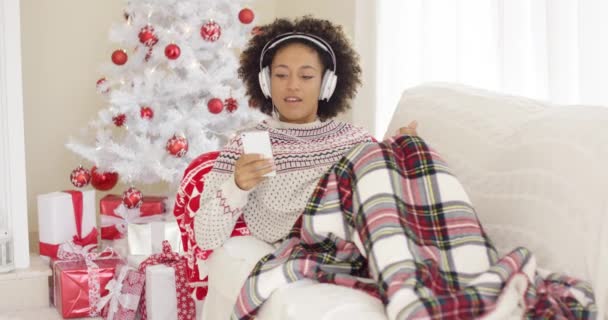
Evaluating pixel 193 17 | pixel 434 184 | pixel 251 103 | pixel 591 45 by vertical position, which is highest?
pixel 193 17

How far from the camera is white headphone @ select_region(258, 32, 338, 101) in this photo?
2188 mm

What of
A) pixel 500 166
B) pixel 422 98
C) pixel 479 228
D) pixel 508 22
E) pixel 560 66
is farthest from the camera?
pixel 508 22

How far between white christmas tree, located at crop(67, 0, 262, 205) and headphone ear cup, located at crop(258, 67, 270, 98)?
1085 millimetres

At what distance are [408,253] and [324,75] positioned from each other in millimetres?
864

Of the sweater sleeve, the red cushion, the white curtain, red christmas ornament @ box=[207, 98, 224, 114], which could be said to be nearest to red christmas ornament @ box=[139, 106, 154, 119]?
red christmas ornament @ box=[207, 98, 224, 114]

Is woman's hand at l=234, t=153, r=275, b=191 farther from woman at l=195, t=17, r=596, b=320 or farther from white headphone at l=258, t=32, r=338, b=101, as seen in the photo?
white headphone at l=258, t=32, r=338, b=101

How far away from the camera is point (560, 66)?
237 centimetres

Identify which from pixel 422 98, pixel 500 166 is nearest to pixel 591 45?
pixel 422 98

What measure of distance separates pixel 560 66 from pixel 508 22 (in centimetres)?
27

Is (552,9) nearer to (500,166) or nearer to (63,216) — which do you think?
(500,166)

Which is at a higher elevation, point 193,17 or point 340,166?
point 193,17

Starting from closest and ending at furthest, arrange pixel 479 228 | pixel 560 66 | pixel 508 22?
1. pixel 479 228
2. pixel 560 66
3. pixel 508 22

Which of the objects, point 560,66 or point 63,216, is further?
point 63,216

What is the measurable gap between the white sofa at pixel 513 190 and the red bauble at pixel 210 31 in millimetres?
1410
